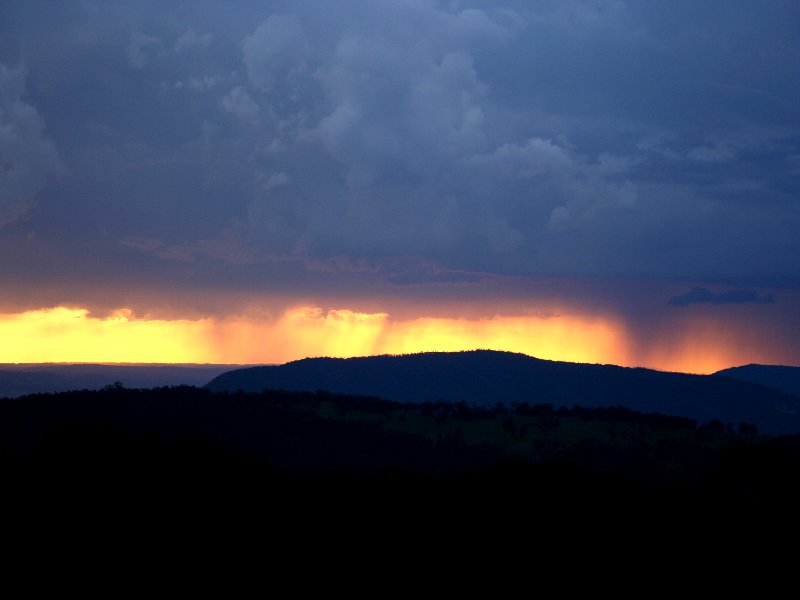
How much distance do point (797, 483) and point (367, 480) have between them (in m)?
42.1

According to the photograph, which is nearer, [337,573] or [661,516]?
[337,573]

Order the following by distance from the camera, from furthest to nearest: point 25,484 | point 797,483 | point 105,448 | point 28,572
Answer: point 797,483 → point 105,448 → point 25,484 → point 28,572

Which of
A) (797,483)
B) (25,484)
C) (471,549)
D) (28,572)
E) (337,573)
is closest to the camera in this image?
(28,572)

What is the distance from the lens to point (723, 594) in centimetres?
6212

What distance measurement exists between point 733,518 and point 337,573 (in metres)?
34.4

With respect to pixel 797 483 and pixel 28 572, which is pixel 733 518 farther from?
pixel 28 572

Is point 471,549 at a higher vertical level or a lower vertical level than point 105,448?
lower

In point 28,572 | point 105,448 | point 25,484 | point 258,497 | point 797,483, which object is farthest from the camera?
point 797,483

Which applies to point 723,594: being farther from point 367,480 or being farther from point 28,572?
point 28,572

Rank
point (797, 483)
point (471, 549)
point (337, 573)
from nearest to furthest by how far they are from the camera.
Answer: point (337, 573) → point (471, 549) → point (797, 483)

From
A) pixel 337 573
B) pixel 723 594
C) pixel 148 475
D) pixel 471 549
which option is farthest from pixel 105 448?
pixel 723 594

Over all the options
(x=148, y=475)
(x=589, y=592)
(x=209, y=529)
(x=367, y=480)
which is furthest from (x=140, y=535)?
(x=589, y=592)

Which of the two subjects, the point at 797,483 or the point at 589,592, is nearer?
the point at 589,592

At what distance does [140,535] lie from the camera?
66.9 metres
